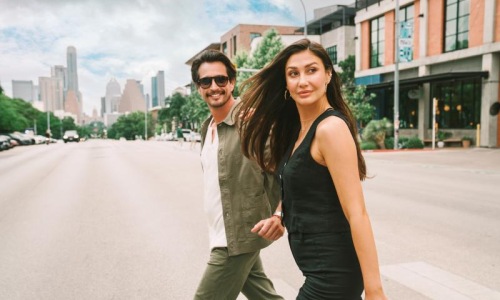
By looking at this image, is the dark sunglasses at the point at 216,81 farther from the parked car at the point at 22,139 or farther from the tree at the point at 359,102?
the parked car at the point at 22,139

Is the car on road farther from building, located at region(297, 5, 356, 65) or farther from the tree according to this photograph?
the tree

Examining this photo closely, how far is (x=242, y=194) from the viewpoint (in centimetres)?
256

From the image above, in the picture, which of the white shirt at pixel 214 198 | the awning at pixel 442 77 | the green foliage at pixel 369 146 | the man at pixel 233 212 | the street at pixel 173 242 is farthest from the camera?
the green foliage at pixel 369 146

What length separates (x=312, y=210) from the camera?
183cm

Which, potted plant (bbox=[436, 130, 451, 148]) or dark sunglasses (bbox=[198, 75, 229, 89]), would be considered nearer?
dark sunglasses (bbox=[198, 75, 229, 89])

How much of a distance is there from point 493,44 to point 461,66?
10.8 feet

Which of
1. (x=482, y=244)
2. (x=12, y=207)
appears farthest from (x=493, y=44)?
(x=12, y=207)

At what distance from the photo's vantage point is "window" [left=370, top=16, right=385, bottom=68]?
36.5m

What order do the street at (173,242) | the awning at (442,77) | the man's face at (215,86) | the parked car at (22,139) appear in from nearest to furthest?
the man's face at (215,86)
the street at (173,242)
the awning at (442,77)
the parked car at (22,139)

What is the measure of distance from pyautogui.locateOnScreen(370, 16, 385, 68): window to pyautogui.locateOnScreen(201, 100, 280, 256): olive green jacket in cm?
3627

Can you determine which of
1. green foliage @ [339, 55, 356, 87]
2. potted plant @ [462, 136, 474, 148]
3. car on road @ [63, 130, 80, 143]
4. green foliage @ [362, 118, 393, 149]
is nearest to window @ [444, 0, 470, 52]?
potted plant @ [462, 136, 474, 148]

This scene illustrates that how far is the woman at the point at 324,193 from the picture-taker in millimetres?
1702

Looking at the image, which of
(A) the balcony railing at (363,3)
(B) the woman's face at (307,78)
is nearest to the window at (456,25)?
(A) the balcony railing at (363,3)

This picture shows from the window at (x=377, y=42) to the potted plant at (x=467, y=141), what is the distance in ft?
37.4
